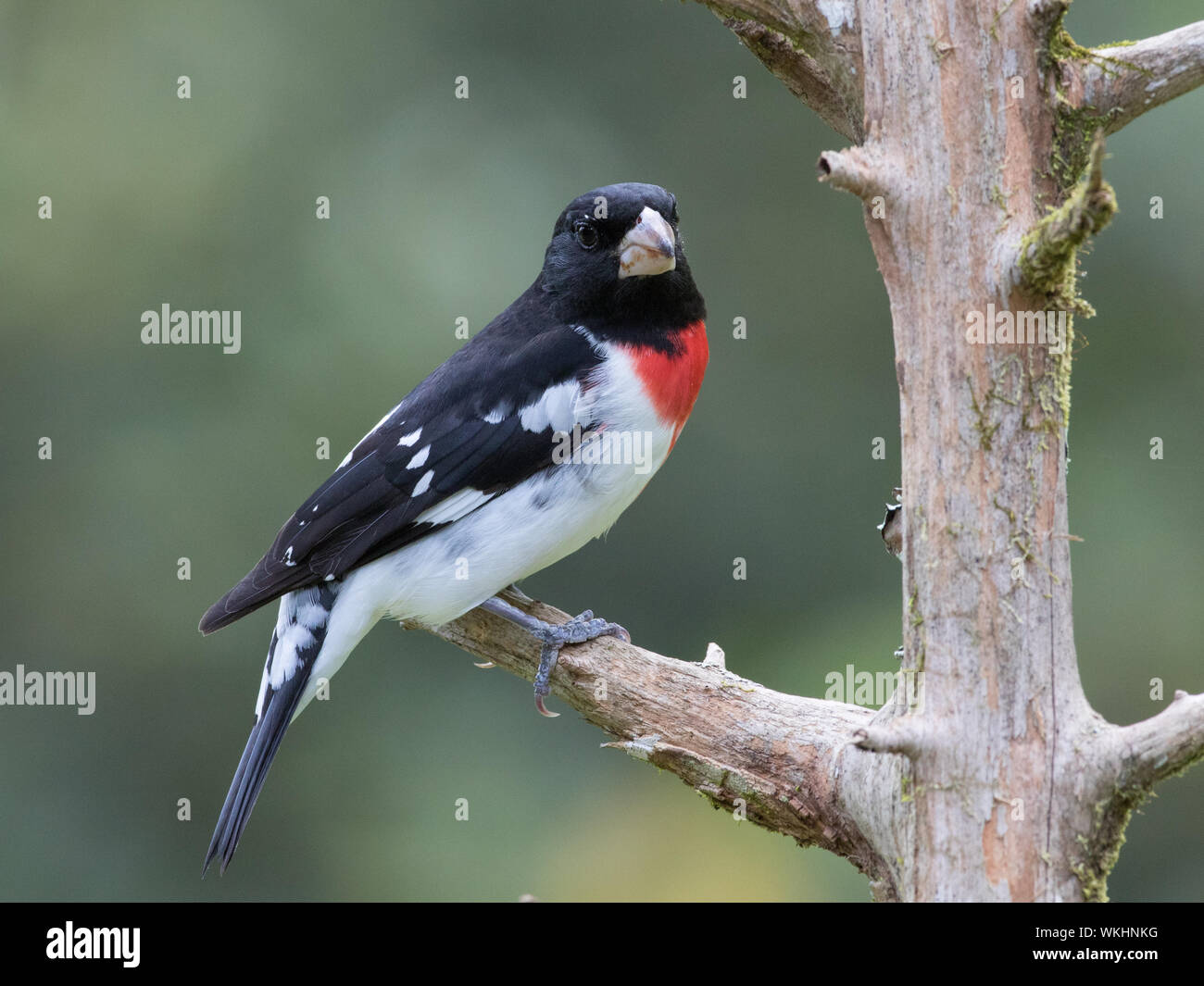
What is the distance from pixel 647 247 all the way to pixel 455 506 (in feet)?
2.78

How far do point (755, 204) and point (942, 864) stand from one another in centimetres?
448

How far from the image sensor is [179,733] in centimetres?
590

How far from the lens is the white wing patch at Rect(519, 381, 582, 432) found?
3738mm

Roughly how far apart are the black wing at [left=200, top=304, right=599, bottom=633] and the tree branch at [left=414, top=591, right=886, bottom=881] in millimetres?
528

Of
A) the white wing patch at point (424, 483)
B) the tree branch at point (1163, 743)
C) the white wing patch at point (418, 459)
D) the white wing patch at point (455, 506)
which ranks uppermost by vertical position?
the white wing patch at point (418, 459)

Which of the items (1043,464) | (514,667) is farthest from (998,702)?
(514,667)

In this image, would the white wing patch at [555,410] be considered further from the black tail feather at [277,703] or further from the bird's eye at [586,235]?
the black tail feather at [277,703]

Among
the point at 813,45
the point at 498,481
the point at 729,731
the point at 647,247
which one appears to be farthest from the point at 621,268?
the point at 729,731

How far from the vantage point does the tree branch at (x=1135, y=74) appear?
269 centimetres

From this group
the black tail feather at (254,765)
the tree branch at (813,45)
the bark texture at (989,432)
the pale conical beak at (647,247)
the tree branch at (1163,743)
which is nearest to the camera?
the tree branch at (1163,743)

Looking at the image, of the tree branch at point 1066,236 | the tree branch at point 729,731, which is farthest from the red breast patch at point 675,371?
the tree branch at point 1066,236

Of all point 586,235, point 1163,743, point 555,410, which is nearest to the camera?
point 1163,743

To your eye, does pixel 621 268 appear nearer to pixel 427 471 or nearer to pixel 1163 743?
pixel 427 471

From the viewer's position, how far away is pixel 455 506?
12.3ft
